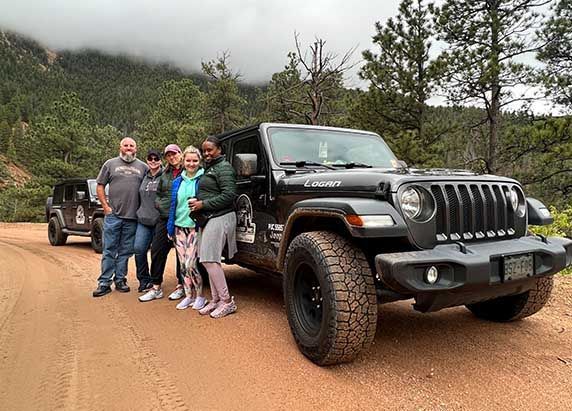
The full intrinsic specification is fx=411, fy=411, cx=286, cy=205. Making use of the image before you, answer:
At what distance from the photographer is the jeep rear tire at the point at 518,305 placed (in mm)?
3410

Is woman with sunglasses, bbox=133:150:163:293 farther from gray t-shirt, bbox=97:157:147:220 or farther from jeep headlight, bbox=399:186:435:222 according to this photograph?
jeep headlight, bbox=399:186:435:222

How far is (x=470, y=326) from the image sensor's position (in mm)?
3672

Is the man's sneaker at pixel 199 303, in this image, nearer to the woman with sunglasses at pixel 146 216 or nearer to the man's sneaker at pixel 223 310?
the man's sneaker at pixel 223 310

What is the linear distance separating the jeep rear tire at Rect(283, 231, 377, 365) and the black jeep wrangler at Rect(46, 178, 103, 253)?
25.0 feet

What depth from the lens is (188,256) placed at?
4.42 metres

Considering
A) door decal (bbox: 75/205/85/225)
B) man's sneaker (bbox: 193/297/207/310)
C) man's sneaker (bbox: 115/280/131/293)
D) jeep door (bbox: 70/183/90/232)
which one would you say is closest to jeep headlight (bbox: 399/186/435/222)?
man's sneaker (bbox: 193/297/207/310)

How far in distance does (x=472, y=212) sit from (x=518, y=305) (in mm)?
1282

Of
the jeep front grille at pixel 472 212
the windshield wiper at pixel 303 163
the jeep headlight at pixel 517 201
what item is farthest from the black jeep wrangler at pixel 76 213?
the jeep headlight at pixel 517 201

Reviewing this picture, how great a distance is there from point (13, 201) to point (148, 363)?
27090 mm

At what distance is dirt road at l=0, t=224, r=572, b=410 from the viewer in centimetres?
246

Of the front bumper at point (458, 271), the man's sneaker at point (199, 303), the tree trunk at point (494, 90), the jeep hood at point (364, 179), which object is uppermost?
the tree trunk at point (494, 90)

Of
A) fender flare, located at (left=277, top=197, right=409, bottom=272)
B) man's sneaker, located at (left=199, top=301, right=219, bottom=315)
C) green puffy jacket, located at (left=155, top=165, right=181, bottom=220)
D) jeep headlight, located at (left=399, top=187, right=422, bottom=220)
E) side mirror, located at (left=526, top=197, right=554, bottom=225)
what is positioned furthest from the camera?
green puffy jacket, located at (left=155, top=165, right=181, bottom=220)

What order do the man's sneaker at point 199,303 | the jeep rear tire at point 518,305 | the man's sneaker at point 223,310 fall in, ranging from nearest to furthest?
the jeep rear tire at point 518,305 < the man's sneaker at point 223,310 < the man's sneaker at point 199,303

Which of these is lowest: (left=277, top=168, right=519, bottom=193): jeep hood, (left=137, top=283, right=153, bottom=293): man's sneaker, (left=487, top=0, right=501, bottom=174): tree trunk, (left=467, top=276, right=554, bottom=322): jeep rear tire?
(left=137, top=283, right=153, bottom=293): man's sneaker
